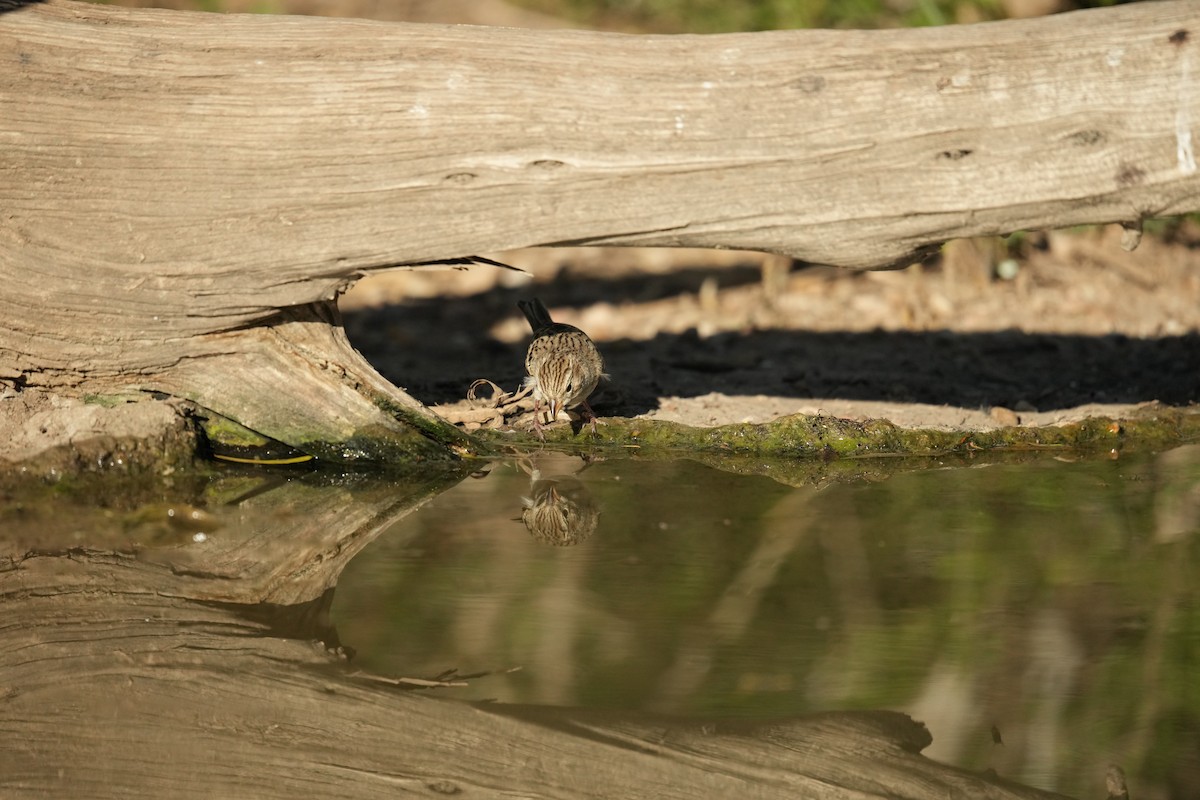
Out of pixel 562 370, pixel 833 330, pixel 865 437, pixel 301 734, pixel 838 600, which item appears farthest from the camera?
pixel 833 330

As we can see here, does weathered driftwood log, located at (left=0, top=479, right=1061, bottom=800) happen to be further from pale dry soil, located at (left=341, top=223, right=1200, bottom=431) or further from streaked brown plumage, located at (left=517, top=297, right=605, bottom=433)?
pale dry soil, located at (left=341, top=223, right=1200, bottom=431)

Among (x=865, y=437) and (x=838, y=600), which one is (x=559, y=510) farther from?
(x=865, y=437)

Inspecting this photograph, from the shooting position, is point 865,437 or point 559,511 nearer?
point 559,511

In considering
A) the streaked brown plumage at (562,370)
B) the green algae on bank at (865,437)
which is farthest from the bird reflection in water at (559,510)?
the green algae on bank at (865,437)

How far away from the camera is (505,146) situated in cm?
507

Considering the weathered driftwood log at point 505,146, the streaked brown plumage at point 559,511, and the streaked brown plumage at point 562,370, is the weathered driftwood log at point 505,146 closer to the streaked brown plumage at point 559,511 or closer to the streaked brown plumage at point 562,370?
the streaked brown plumage at point 562,370

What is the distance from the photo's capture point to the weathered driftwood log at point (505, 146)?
4801 millimetres

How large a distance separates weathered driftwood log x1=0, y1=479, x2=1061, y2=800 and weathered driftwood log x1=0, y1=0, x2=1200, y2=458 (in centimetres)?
149

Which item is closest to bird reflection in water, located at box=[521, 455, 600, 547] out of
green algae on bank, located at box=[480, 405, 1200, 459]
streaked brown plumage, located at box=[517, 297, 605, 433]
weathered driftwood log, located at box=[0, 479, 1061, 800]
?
streaked brown plumage, located at box=[517, 297, 605, 433]

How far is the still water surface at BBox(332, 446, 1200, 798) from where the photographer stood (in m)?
3.91

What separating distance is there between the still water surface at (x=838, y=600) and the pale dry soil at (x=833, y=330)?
0.83 m

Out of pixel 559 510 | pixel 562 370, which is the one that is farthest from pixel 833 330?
pixel 559 510

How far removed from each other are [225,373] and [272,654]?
1.80 m

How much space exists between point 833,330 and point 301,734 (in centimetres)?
491
